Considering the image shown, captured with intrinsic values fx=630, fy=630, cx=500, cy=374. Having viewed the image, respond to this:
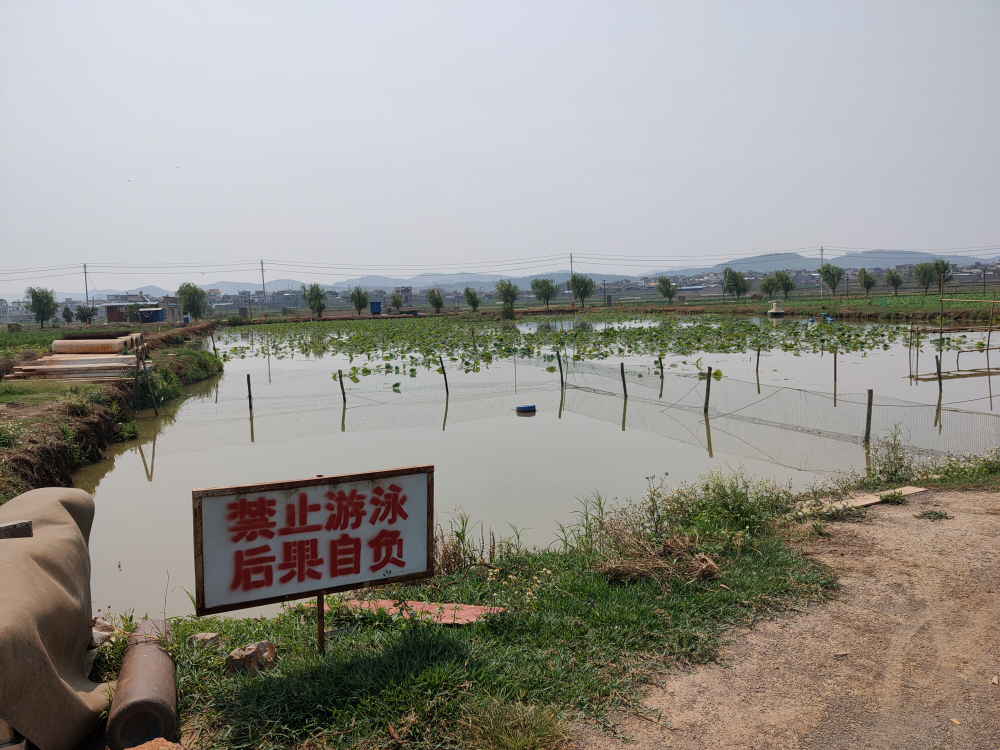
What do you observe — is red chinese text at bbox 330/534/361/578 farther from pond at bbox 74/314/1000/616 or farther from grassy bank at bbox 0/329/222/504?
grassy bank at bbox 0/329/222/504

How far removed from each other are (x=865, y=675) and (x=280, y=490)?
362 centimetres

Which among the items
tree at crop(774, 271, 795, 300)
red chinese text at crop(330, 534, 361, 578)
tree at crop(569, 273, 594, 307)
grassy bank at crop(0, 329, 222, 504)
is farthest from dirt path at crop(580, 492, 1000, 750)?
tree at crop(774, 271, 795, 300)

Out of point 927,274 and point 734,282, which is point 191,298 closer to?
point 734,282

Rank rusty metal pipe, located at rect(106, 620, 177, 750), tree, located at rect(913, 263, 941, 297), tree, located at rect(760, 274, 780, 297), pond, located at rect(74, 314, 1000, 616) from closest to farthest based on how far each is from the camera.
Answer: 1. rusty metal pipe, located at rect(106, 620, 177, 750)
2. pond, located at rect(74, 314, 1000, 616)
3. tree, located at rect(913, 263, 941, 297)
4. tree, located at rect(760, 274, 780, 297)

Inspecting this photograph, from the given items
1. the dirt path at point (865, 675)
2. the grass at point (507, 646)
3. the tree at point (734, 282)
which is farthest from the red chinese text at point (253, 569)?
the tree at point (734, 282)

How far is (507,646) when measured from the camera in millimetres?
3969

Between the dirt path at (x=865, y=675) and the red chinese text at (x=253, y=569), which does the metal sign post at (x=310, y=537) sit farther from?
the dirt path at (x=865, y=675)

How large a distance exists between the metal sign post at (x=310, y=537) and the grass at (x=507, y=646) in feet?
1.39

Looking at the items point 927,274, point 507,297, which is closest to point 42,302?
point 507,297

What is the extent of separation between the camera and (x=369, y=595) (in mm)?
5250

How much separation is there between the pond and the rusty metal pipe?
125 inches

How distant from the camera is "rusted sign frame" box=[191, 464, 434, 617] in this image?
356 cm

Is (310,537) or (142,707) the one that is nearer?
(142,707)

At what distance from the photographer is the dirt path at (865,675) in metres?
3.20
